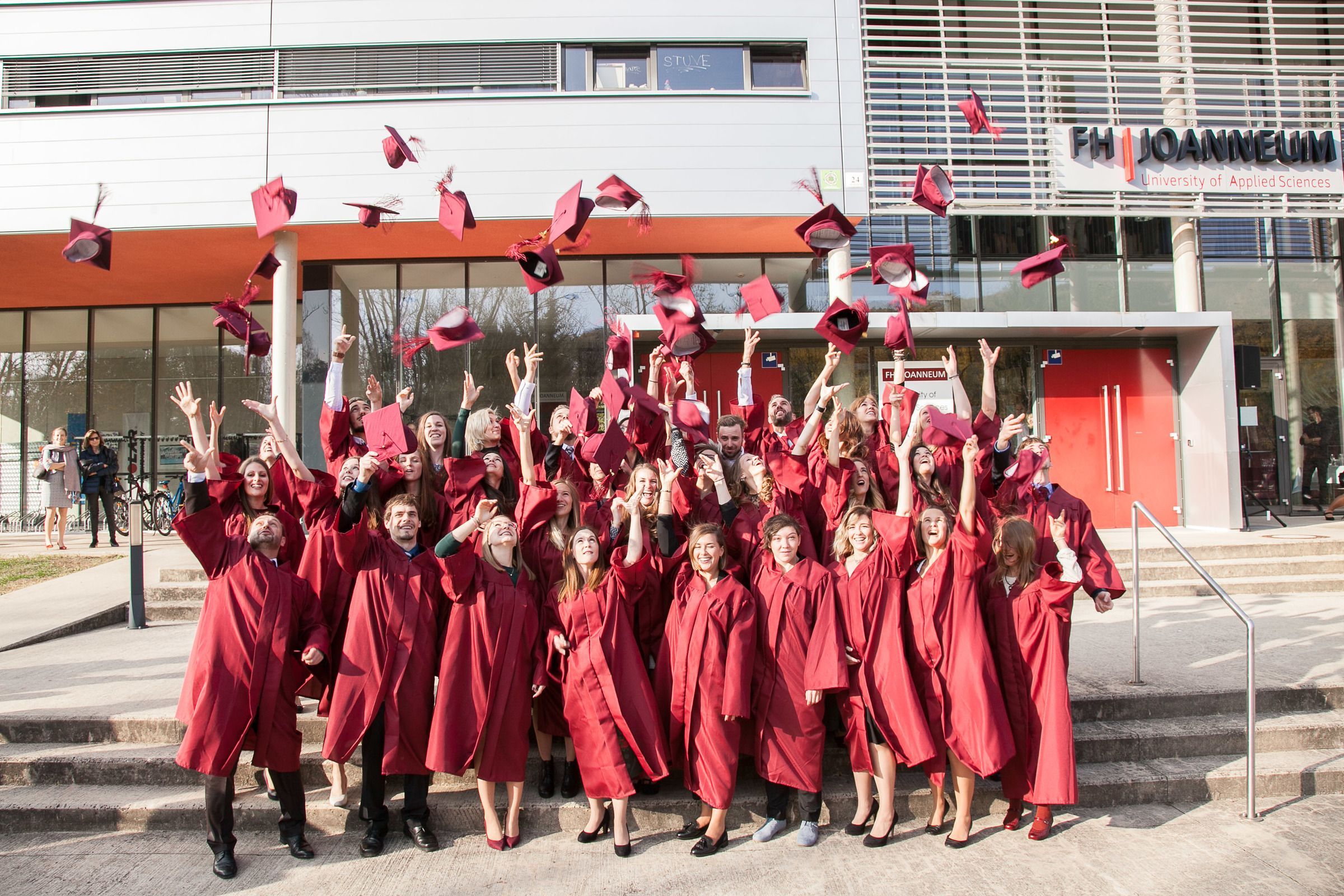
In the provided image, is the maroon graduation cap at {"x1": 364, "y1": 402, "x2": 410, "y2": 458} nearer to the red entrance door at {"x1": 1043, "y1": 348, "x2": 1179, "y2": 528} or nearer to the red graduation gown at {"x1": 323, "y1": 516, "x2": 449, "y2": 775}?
the red graduation gown at {"x1": 323, "y1": 516, "x2": 449, "y2": 775}

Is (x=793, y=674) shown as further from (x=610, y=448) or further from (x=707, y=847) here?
(x=610, y=448)

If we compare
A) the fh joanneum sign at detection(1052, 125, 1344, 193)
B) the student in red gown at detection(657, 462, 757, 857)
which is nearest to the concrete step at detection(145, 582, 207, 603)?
the student in red gown at detection(657, 462, 757, 857)

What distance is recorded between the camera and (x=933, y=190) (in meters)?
6.91

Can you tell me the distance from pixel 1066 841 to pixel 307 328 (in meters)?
12.2

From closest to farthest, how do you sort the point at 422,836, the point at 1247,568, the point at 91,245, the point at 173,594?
the point at 422,836
the point at 91,245
the point at 173,594
the point at 1247,568

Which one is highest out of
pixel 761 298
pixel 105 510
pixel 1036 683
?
pixel 761 298

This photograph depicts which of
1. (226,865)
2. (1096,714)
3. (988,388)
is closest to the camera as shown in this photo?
(226,865)

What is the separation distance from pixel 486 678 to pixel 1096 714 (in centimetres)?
384

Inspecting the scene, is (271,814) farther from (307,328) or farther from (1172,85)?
(1172,85)

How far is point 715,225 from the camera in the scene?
39.1 feet

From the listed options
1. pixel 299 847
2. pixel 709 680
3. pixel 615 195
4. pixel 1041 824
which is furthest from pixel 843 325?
pixel 299 847

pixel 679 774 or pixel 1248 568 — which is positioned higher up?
pixel 1248 568

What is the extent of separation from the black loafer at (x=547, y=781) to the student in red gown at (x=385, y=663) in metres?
0.63

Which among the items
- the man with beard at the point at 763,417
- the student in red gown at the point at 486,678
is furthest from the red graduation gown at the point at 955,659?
the student in red gown at the point at 486,678
